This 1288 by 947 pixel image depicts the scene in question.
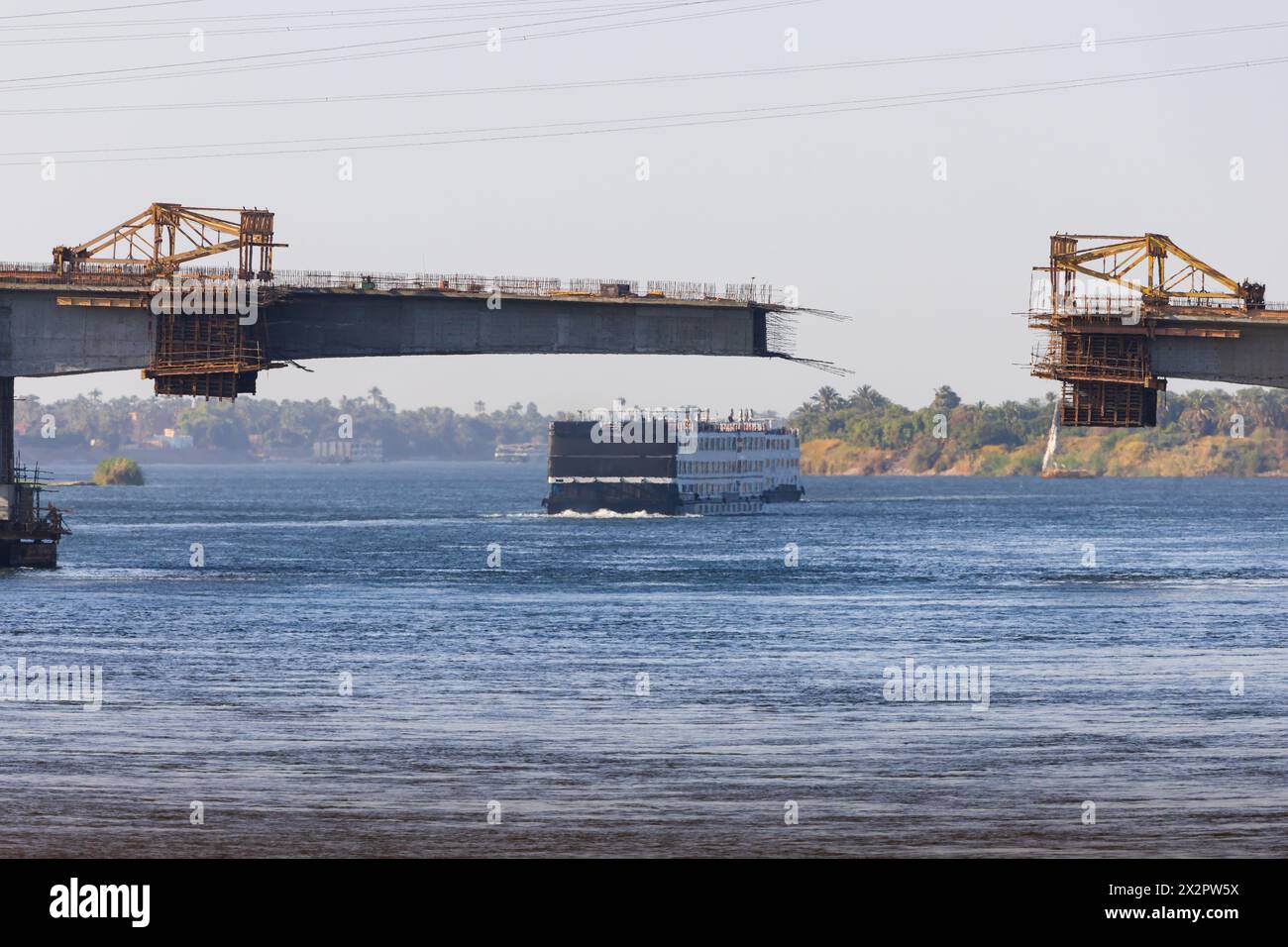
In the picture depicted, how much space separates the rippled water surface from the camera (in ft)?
105

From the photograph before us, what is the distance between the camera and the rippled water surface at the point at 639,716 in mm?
32062

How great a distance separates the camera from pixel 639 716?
150ft
